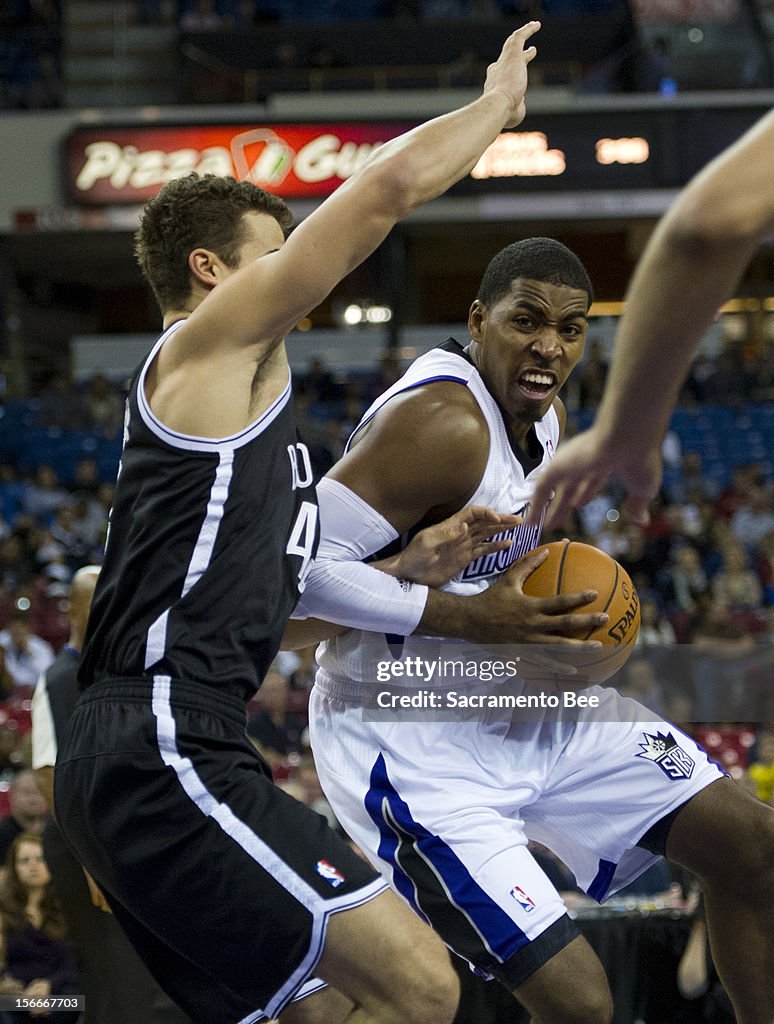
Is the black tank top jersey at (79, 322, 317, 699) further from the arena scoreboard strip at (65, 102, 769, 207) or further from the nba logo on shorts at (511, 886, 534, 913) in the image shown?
the arena scoreboard strip at (65, 102, 769, 207)

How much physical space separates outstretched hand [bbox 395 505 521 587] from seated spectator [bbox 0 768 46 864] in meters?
3.22

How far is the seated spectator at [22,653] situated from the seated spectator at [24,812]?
379cm

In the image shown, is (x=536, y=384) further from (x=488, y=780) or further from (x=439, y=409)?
(x=488, y=780)

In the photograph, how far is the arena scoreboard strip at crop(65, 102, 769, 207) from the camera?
49.8ft

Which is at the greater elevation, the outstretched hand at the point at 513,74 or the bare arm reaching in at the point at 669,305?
the outstretched hand at the point at 513,74

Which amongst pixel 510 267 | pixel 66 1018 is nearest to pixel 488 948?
pixel 510 267

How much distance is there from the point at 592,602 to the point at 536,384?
1.89 ft

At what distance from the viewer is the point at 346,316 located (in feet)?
65.0

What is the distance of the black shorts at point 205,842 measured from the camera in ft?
8.34

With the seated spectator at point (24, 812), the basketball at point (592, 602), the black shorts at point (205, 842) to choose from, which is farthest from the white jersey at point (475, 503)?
the seated spectator at point (24, 812)

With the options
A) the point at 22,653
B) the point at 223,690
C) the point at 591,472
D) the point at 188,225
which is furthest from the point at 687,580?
the point at 591,472

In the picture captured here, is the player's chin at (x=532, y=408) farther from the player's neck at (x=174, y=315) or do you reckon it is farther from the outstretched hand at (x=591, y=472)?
the outstretched hand at (x=591, y=472)

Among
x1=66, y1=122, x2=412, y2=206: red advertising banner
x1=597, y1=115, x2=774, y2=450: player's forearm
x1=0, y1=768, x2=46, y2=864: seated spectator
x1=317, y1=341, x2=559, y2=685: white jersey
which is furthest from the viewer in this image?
x1=66, y1=122, x2=412, y2=206: red advertising banner

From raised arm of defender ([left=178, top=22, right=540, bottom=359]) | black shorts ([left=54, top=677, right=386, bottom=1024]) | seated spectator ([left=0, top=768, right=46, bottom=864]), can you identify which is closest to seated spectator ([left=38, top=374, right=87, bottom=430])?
seated spectator ([left=0, top=768, right=46, bottom=864])
